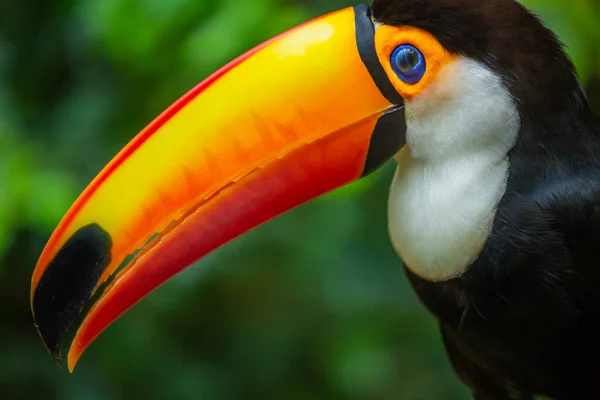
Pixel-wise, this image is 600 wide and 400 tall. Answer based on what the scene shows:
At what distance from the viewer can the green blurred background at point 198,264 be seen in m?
1.48

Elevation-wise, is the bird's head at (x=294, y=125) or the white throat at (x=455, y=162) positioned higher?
the bird's head at (x=294, y=125)

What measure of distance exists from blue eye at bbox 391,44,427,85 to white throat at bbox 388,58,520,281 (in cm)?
2

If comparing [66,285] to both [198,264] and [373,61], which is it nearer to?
[373,61]

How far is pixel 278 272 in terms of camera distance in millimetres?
1941


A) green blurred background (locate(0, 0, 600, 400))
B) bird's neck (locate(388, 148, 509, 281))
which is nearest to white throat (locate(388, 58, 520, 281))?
bird's neck (locate(388, 148, 509, 281))

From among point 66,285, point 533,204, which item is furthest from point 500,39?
point 66,285

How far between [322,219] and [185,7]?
1.98 feet

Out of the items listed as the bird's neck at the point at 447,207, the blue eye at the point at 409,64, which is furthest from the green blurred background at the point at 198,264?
the blue eye at the point at 409,64

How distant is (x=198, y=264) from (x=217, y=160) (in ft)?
2.17

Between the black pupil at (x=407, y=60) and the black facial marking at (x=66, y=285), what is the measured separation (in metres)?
0.47

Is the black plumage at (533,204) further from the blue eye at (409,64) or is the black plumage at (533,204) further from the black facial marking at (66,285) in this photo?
the black facial marking at (66,285)

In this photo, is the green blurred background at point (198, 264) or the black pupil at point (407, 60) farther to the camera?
the green blurred background at point (198, 264)

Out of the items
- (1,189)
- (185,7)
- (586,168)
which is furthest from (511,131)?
(1,189)

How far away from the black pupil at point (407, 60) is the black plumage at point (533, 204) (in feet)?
0.13
